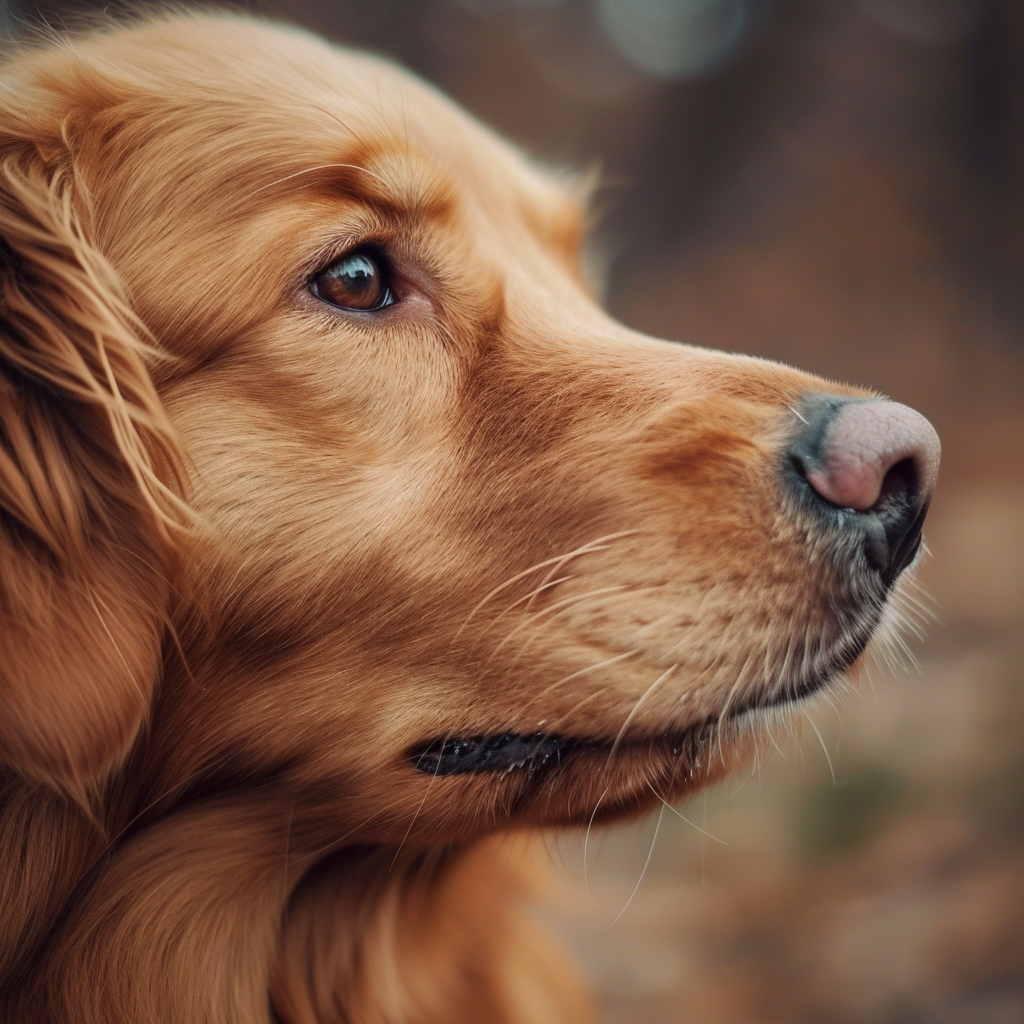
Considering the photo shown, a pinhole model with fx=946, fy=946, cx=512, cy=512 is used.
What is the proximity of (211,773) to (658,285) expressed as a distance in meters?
10.1

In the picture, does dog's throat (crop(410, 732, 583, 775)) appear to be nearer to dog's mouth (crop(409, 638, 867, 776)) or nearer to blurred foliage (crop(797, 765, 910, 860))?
dog's mouth (crop(409, 638, 867, 776))

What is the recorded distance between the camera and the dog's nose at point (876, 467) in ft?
5.28

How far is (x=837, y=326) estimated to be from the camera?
9750 mm

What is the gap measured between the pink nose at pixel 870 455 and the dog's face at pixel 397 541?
53mm

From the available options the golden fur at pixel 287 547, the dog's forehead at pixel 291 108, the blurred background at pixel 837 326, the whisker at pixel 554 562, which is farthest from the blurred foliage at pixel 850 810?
the dog's forehead at pixel 291 108

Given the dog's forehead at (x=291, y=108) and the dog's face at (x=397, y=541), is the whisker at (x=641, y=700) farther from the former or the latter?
the dog's forehead at (x=291, y=108)

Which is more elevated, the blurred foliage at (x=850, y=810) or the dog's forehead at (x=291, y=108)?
the dog's forehead at (x=291, y=108)

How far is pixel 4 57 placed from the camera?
2.03m

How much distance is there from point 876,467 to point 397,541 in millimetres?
839

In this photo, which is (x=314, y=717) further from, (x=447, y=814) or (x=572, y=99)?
(x=572, y=99)

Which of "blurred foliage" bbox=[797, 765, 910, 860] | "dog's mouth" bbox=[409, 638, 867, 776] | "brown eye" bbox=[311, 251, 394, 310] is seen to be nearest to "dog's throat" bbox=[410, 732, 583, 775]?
"dog's mouth" bbox=[409, 638, 867, 776]

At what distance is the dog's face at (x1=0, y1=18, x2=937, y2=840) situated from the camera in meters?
1.65

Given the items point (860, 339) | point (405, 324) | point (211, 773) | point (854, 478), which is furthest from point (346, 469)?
point (860, 339)

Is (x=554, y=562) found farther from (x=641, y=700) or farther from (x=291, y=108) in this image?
(x=291, y=108)
